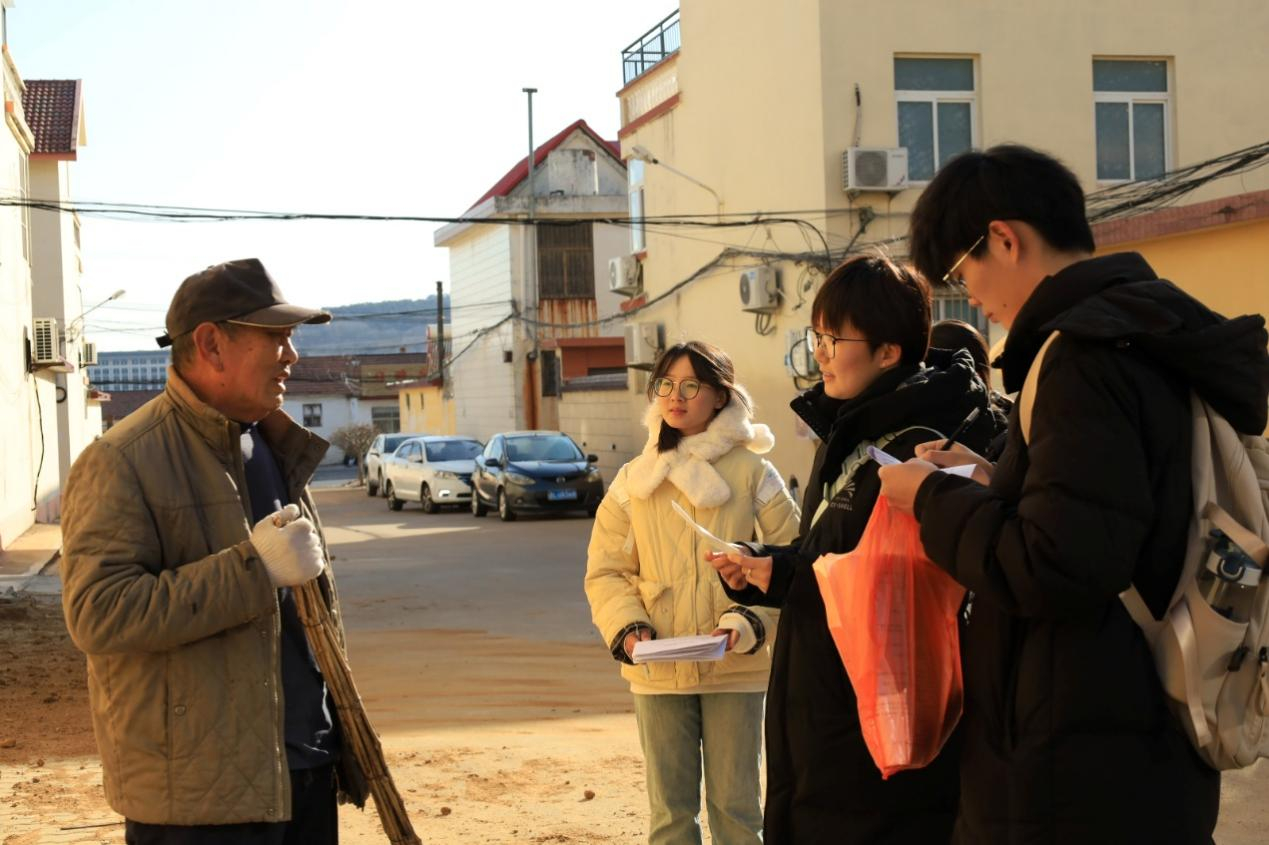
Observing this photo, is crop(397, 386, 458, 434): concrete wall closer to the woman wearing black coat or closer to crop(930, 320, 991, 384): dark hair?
crop(930, 320, 991, 384): dark hair

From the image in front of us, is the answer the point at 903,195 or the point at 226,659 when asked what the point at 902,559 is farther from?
the point at 903,195

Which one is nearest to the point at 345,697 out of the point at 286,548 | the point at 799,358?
the point at 286,548

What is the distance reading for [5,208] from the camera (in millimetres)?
23844

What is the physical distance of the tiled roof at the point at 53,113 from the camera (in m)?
35.6

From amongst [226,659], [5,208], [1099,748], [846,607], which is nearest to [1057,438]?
[1099,748]

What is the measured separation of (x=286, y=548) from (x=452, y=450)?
2881cm

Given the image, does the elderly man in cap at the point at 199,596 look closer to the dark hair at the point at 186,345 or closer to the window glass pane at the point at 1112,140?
the dark hair at the point at 186,345

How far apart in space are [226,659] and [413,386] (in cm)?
5465

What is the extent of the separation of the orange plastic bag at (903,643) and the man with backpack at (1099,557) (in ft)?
1.13

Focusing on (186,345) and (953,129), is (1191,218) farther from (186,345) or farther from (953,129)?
(186,345)

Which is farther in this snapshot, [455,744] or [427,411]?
[427,411]

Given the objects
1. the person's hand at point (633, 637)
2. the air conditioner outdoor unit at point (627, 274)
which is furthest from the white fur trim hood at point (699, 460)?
the air conditioner outdoor unit at point (627, 274)

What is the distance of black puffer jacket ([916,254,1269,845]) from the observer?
2.30m

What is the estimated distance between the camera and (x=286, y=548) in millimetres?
3285
